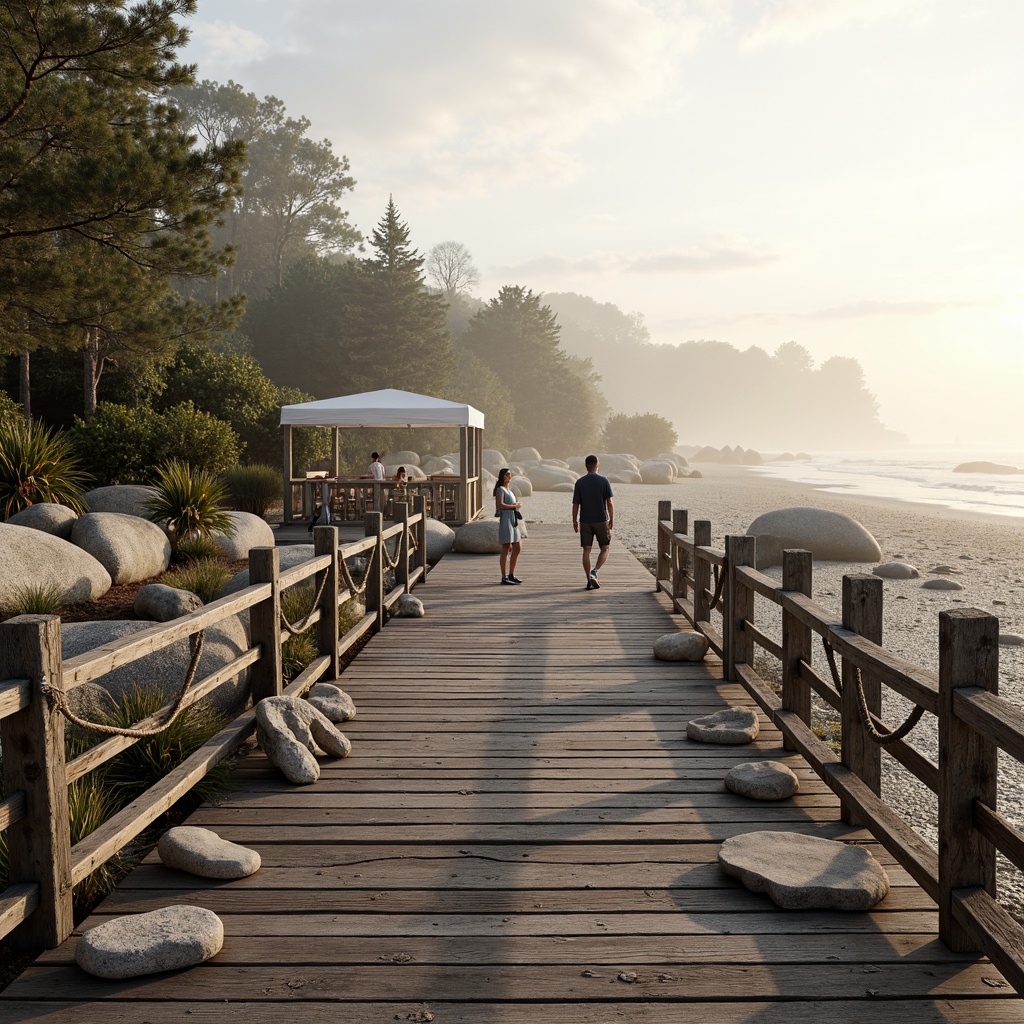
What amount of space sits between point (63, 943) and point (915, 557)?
17.8 meters

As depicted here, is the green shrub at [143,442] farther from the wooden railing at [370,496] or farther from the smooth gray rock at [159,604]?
the smooth gray rock at [159,604]

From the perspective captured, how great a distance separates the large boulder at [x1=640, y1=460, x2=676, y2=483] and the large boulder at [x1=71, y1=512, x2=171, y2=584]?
36.4 meters

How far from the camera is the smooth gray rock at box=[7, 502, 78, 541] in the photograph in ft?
37.0

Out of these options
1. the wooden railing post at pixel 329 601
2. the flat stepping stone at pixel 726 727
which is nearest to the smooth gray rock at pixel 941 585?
the flat stepping stone at pixel 726 727

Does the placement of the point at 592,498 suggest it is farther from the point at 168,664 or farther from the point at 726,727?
the point at 168,664

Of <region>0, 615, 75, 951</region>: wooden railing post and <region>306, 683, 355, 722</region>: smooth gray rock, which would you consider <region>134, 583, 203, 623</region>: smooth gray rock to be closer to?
<region>306, 683, 355, 722</region>: smooth gray rock

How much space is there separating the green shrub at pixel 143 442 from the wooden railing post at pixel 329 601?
11.3m

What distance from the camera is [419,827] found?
414 centimetres

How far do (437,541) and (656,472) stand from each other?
3226 centimetres

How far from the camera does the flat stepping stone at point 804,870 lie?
3.34 m

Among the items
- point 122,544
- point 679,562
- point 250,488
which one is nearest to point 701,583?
point 679,562

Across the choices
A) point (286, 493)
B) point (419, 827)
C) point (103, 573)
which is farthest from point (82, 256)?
point (419, 827)

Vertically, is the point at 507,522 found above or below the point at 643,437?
below

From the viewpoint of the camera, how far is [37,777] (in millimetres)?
2984
